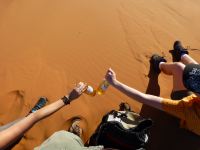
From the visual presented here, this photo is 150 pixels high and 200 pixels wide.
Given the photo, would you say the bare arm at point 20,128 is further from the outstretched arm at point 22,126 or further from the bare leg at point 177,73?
the bare leg at point 177,73

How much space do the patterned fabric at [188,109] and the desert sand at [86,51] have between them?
365 mm

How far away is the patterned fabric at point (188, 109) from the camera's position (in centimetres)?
306

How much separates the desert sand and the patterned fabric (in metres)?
0.37

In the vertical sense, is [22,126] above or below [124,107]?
above

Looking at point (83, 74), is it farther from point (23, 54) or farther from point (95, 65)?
point (23, 54)

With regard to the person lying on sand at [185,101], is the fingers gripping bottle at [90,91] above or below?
above

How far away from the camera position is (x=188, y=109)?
10.1 feet

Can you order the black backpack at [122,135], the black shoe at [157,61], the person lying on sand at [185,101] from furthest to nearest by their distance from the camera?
the black shoe at [157,61], the black backpack at [122,135], the person lying on sand at [185,101]

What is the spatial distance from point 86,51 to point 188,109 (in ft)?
6.30

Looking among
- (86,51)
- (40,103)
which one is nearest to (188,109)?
(40,103)

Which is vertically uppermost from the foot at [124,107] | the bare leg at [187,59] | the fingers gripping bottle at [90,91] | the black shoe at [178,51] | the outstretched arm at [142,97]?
the black shoe at [178,51]

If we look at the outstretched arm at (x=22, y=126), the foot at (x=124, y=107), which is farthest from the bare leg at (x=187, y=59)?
the outstretched arm at (x=22, y=126)

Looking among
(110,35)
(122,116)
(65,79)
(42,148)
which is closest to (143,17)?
(110,35)

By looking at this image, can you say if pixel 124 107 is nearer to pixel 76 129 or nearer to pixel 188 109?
pixel 76 129
